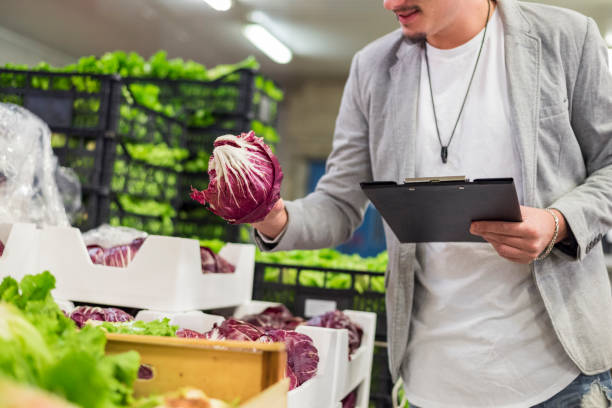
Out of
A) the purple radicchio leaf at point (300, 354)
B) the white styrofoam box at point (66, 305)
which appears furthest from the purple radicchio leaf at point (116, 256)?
the purple radicchio leaf at point (300, 354)

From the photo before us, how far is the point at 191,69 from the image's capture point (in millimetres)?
3447

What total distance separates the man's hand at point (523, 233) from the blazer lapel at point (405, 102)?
0.99 feet

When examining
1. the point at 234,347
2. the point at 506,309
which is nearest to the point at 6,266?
the point at 234,347

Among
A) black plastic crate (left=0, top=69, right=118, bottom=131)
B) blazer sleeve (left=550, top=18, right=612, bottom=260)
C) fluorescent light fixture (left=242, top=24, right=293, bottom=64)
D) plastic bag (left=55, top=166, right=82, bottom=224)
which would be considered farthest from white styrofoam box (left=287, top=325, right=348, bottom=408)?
fluorescent light fixture (left=242, top=24, right=293, bottom=64)

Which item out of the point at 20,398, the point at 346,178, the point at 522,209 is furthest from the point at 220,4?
the point at 20,398

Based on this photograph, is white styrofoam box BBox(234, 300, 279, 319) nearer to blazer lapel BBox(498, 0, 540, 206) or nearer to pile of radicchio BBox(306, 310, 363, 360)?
pile of radicchio BBox(306, 310, 363, 360)

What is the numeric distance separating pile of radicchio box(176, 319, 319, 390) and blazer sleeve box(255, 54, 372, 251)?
0.40 m

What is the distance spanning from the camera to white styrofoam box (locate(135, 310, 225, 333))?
4.94 ft

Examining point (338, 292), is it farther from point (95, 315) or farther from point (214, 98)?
point (214, 98)

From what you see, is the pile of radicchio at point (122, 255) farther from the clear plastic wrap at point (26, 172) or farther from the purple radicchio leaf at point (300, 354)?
the purple radicchio leaf at point (300, 354)

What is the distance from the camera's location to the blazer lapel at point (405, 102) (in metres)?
1.56

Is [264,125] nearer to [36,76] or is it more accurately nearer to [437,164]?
[36,76]

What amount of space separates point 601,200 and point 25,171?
152 centimetres

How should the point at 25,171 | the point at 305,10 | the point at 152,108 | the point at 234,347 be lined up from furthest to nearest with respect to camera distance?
the point at 305,10 → the point at 152,108 → the point at 25,171 → the point at 234,347
